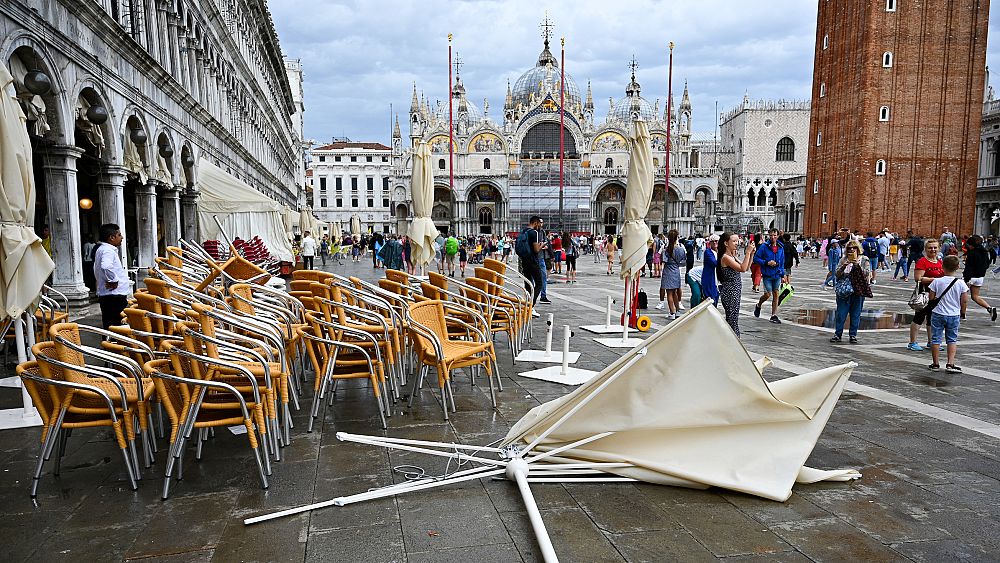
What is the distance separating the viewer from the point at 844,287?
8.37 m

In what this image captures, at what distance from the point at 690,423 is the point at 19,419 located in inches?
199

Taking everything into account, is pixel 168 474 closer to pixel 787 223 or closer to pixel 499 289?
pixel 499 289

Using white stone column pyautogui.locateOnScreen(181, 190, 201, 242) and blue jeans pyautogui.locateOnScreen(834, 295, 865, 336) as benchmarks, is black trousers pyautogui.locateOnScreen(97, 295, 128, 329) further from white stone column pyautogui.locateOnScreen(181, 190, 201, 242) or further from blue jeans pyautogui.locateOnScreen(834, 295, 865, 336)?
white stone column pyautogui.locateOnScreen(181, 190, 201, 242)

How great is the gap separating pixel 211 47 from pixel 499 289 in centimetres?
1798

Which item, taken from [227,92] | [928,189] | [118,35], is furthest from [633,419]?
[928,189]

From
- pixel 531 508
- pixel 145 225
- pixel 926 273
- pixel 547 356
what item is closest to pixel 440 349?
pixel 531 508

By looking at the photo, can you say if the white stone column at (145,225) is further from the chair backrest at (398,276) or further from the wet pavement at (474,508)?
the wet pavement at (474,508)

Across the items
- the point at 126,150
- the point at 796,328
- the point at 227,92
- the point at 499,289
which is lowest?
the point at 796,328

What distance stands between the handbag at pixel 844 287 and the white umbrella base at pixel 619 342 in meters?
2.89

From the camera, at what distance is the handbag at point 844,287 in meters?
8.32

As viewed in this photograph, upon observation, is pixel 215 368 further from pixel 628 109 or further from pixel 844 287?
pixel 628 109

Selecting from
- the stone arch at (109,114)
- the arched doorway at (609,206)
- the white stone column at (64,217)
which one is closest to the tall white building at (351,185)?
the arched doorway at (609,206)

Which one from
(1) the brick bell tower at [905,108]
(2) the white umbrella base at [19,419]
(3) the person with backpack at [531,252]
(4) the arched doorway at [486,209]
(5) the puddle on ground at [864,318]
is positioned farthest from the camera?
(4) the arched doorway at [486,209]

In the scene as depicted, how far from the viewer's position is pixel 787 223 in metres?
62.6
